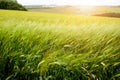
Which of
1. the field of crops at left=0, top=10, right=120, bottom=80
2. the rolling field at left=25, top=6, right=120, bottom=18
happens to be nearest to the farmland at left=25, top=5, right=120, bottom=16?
the rolling field at left=25, top=6, right=120, bottom=18

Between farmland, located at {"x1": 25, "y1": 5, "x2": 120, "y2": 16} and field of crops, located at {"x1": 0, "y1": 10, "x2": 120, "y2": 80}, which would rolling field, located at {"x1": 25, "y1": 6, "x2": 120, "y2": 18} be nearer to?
farmland, located at {"x1": 25, "y1": 5, "x2": 120, "y2": 16}

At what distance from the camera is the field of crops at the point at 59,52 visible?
106cm

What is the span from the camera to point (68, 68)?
1043 millimetres

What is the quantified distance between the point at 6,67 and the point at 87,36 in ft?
1.36

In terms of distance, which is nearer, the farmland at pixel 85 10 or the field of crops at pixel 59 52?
the field of crops at pixel 59 52

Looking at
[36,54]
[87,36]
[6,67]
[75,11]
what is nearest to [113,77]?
[87,36]

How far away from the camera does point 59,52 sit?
1108 mm

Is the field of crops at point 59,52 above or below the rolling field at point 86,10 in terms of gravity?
below

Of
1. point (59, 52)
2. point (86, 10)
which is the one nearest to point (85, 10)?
point (86, 10)

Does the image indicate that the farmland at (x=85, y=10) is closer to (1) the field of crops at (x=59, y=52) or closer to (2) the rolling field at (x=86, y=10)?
(2) the rolling field at (x=86, y=10)

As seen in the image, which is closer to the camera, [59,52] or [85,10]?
[59,52]

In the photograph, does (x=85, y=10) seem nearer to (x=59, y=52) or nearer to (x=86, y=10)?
(x=86, y=10)

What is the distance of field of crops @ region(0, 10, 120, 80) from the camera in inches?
41.8

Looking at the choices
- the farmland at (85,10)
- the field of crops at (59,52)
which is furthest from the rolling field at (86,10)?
the field of crops at (59,52)
